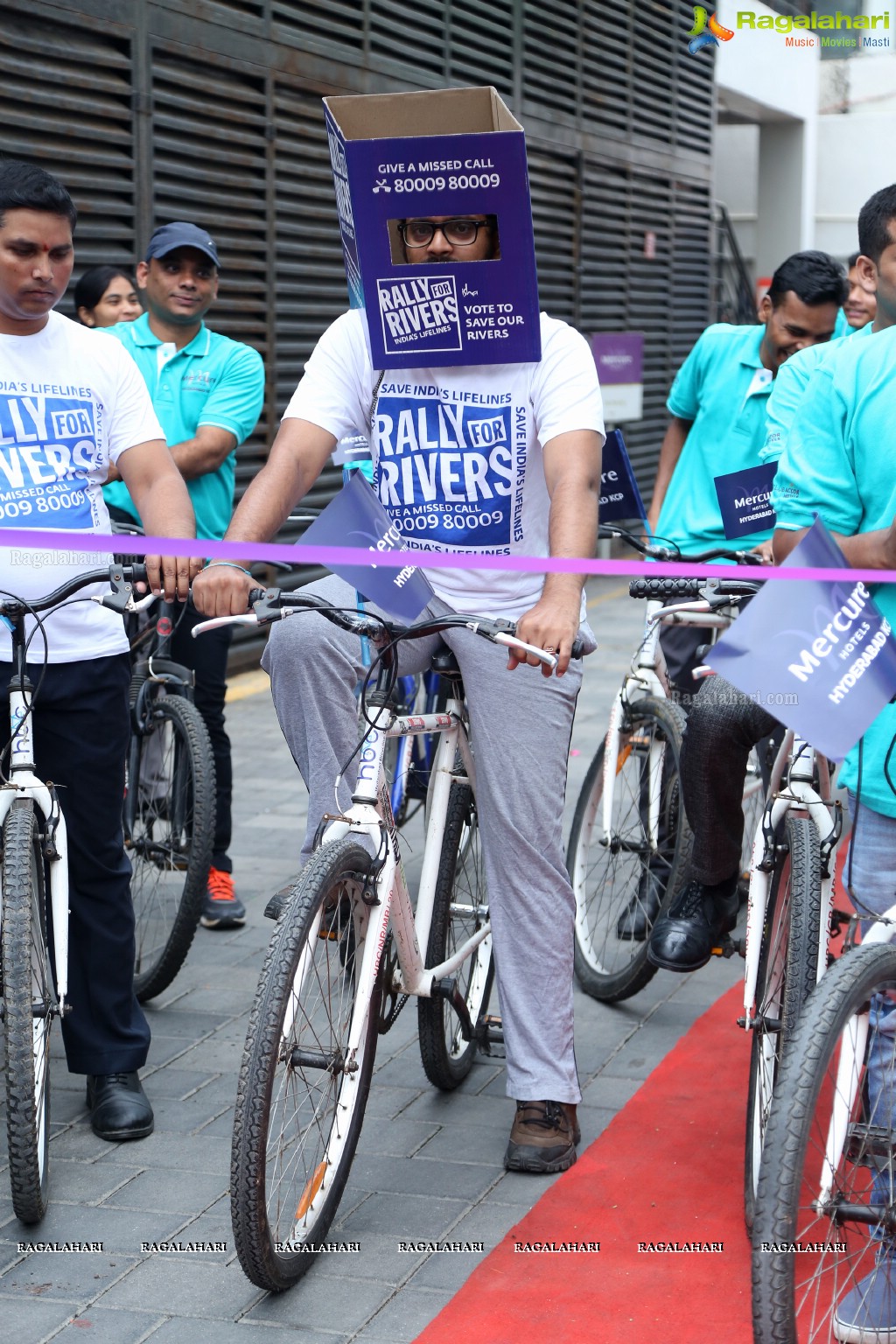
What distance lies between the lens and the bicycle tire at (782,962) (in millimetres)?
3238

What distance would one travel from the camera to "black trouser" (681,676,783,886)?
3.78 metres

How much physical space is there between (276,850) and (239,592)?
3267 millimetres

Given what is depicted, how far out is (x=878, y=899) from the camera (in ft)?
9.98

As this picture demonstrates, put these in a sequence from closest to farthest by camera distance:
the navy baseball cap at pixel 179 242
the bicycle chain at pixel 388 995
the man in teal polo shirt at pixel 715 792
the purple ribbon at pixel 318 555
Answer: the purple ribbon at pixel 318 555 < the bicycle chain at pixel 388 995 < the man in teal polo shirt at pixel 715 792 < the navy baseball cap at pixel 179 242

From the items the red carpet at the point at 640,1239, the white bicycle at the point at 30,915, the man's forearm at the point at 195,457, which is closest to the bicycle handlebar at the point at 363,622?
the white bicycle at the point at 30,915

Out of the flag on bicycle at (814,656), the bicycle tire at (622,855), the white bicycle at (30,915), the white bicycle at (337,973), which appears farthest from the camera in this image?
the bicycle tire at (622,855)

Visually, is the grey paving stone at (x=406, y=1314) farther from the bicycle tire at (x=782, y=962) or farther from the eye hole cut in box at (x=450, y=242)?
Result: the eye hole cut in box at (x=450, y=242)

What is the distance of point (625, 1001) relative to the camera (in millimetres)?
4824

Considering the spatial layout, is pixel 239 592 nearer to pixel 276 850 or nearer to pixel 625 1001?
pixel 625 1001

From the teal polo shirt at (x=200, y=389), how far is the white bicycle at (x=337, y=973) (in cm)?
209

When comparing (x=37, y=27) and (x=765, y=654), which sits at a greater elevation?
(x=37, y=27)

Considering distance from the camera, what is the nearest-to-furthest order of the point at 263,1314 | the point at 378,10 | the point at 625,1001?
the point at 263,1314 < the point at 625,1001 < the point at 378,10

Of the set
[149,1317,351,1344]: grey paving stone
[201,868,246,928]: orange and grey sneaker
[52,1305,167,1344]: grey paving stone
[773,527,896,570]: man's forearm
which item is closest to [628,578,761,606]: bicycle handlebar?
[773,527,896,570]: man's forearm

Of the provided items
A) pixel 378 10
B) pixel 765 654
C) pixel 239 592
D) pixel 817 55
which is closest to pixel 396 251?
pixel 239 592
